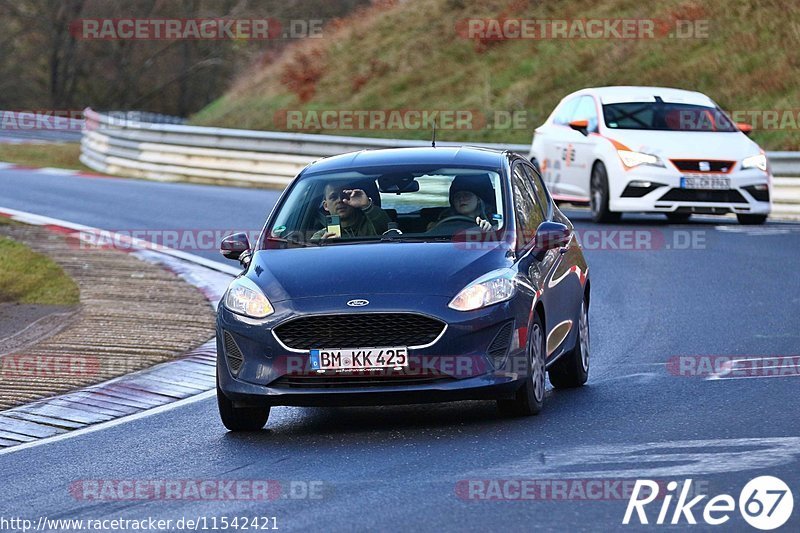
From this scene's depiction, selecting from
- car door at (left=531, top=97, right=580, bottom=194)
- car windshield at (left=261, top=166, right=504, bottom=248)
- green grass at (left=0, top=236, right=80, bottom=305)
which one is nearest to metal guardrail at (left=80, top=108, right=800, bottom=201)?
car door at (left=531, top=97, right=580, bottom=194)

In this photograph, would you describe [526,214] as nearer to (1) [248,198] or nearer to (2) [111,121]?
(1) [248,198]

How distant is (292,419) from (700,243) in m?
10.1

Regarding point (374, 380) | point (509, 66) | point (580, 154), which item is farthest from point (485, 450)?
point (509, 66)

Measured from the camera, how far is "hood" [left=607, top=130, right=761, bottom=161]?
19.9m

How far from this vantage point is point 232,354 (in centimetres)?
881

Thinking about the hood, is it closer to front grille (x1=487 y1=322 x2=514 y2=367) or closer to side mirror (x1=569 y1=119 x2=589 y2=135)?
side mirror (x1=569 y1=119 x2=589 y2=135)

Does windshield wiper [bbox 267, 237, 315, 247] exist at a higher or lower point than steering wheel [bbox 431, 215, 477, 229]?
lower

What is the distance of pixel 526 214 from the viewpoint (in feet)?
32.6

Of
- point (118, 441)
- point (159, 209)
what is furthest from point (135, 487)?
point (159, 209)

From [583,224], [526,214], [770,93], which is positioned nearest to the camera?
[526,214]

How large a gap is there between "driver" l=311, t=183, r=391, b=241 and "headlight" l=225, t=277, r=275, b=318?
0.71 m
